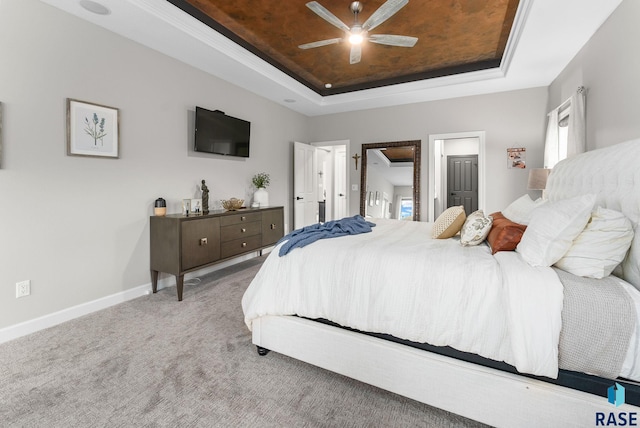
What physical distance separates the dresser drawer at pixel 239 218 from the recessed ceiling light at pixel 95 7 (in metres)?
2.14

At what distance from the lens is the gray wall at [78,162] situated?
2277 millimetres

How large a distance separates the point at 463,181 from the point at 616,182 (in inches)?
195

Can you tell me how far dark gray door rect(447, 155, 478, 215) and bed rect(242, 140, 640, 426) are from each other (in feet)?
14.7

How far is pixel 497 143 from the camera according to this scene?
4.66m

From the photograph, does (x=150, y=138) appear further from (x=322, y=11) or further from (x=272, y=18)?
(x=322, y=11)

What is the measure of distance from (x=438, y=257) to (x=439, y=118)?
4130 mm

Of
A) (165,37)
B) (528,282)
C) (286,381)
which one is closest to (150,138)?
(165,37)

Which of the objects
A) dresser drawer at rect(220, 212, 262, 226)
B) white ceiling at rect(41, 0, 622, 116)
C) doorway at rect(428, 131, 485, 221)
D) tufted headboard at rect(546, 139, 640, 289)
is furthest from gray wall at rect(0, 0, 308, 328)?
doorway at rect(428, 131, 485, 221)

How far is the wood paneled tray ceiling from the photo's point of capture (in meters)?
2.90

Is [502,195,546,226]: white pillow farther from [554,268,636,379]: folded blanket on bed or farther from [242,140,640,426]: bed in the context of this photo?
[554,268,636,379]: folded blanket on bed

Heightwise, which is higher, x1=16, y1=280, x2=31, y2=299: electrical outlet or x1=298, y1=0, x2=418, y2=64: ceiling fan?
x1=298, y1=0, x2=418, y2=64: ceiling fan

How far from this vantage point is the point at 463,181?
6.45m

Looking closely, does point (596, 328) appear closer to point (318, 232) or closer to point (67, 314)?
point (318, 232)

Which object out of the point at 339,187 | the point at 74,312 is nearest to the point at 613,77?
the point at 339,187
